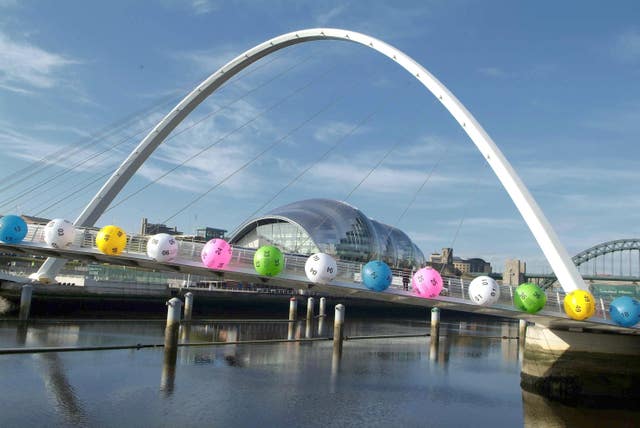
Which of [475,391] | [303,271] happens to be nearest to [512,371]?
[475,391]

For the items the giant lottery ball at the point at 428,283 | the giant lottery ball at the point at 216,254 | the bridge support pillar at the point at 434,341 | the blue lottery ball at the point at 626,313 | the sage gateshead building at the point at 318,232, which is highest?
the sage gateshead building at the point at 318,232

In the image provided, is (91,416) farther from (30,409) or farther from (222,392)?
(222,392)

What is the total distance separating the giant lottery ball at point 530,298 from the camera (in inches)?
896

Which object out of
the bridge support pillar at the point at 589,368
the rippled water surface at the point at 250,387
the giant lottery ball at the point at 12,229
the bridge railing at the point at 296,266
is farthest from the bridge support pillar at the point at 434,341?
the giant lottery ball at the point at 12,229

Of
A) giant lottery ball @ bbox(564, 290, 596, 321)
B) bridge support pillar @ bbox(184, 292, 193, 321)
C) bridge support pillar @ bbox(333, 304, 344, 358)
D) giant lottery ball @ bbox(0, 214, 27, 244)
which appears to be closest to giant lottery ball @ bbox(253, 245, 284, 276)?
giant lottery ball @ bbox(0, 214, 27, 244)

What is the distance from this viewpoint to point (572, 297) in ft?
75.5

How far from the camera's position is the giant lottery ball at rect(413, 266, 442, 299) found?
2311 cm

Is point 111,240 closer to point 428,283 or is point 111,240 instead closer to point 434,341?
point 428,283

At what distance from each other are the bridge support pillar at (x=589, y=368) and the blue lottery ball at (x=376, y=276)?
32.6 ft

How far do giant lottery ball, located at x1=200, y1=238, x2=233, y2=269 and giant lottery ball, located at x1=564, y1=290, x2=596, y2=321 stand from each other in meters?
13.7

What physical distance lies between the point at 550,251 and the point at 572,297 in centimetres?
318

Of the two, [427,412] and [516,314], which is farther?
[516,314]

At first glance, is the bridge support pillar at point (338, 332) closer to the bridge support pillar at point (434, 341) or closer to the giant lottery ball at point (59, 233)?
the bridge support pillar at point (434, 341)

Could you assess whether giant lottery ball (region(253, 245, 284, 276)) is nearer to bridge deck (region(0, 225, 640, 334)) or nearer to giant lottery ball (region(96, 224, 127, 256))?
bridge deck (region(0, 225, 640, 334))
